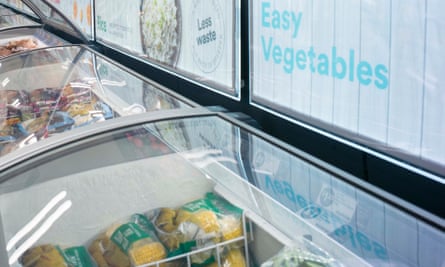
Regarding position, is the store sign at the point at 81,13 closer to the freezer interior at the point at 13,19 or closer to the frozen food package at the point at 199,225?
the freezer interior at the point at 13,19

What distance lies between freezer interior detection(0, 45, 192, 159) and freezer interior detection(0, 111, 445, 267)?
24 centimetres

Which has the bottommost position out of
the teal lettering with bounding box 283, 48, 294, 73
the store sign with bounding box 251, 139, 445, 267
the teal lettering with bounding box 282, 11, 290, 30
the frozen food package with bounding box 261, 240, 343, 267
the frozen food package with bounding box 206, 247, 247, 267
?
the frozen food package with bounding box 206, 247, 247, 267

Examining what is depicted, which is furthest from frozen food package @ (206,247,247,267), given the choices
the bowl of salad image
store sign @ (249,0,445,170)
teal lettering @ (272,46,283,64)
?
the bowl of salad image

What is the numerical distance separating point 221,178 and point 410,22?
57 cm

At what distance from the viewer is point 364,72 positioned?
1.43 m

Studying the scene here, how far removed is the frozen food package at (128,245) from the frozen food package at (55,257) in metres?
0.03

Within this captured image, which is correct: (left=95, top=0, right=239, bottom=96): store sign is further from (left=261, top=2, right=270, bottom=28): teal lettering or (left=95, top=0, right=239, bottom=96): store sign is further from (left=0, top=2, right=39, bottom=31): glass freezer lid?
(left=0, top=2, right=39, bottom=31): glass freezer lid

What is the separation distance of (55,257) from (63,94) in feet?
4.00

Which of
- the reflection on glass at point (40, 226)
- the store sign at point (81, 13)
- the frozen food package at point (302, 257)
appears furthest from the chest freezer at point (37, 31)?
the frozen food package at point (302, 257)

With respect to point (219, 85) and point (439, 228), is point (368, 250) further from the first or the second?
point (219, 85)

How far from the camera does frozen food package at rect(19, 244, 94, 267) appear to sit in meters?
1.19

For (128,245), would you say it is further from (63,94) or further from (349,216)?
(63,94)

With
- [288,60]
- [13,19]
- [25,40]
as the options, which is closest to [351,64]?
[288,60]

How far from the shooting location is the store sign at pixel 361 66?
1240mm
